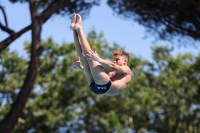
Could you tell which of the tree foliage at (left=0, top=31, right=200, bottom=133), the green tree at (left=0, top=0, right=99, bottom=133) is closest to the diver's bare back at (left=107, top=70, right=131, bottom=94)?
the green tree at (left=0, top=0, right=99, bottom=133)

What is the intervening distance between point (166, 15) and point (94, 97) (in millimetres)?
5672

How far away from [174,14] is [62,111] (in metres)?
6.97

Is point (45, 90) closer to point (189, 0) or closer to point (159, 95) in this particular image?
point (159, 95)

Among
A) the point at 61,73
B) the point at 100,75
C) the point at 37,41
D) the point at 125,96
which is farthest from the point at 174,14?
the point at 100,75

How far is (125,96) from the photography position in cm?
1884

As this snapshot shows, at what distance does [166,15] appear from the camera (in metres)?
14.5

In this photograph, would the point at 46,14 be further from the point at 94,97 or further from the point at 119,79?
the point at 119,79

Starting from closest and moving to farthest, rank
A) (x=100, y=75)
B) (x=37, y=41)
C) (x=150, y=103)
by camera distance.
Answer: (x=100, y=75), (x=37, y=41), (x=150, y=103)

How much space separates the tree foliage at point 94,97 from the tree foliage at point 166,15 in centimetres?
425

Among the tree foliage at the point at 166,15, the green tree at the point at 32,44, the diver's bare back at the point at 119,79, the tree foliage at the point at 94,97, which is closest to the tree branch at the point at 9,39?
the green tree at the point at 32,44

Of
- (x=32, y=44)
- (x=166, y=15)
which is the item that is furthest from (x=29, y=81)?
(x=166, y=15)

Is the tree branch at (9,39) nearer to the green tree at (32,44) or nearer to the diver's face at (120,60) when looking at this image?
the green tree at (32,44)

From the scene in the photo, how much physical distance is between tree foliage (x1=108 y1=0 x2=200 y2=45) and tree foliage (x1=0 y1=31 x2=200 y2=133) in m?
4.25

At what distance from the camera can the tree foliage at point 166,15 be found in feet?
46.0
